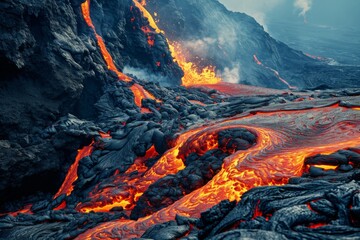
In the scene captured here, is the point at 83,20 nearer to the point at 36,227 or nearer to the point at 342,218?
the point at 36,227

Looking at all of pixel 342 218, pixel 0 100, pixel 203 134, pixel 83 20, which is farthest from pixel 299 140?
pixel 83 20

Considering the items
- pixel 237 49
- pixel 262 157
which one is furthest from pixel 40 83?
pixel 237 49

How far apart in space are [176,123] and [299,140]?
8833 mm

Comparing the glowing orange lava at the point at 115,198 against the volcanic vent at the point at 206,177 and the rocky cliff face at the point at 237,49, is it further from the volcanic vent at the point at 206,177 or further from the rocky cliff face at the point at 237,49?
the rocky cliff face at the point at 237,49

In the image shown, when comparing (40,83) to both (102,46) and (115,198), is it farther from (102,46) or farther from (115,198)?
(115,198)

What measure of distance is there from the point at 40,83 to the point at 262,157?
16.8 m

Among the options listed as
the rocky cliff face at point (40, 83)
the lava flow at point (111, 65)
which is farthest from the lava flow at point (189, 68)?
the rocky cliff face at point (40, 83)

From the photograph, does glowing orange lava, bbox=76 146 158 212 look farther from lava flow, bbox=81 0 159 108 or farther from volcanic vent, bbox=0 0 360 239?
lava flow, bbox=81 0 159 108

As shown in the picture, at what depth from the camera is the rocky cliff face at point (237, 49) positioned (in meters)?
50.1

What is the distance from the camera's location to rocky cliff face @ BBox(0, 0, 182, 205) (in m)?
14.8

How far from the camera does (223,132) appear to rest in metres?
12.0

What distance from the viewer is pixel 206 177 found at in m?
10.5

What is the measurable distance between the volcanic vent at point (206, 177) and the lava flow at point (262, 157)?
36 millimetres

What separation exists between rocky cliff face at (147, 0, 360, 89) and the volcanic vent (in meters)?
31.4
